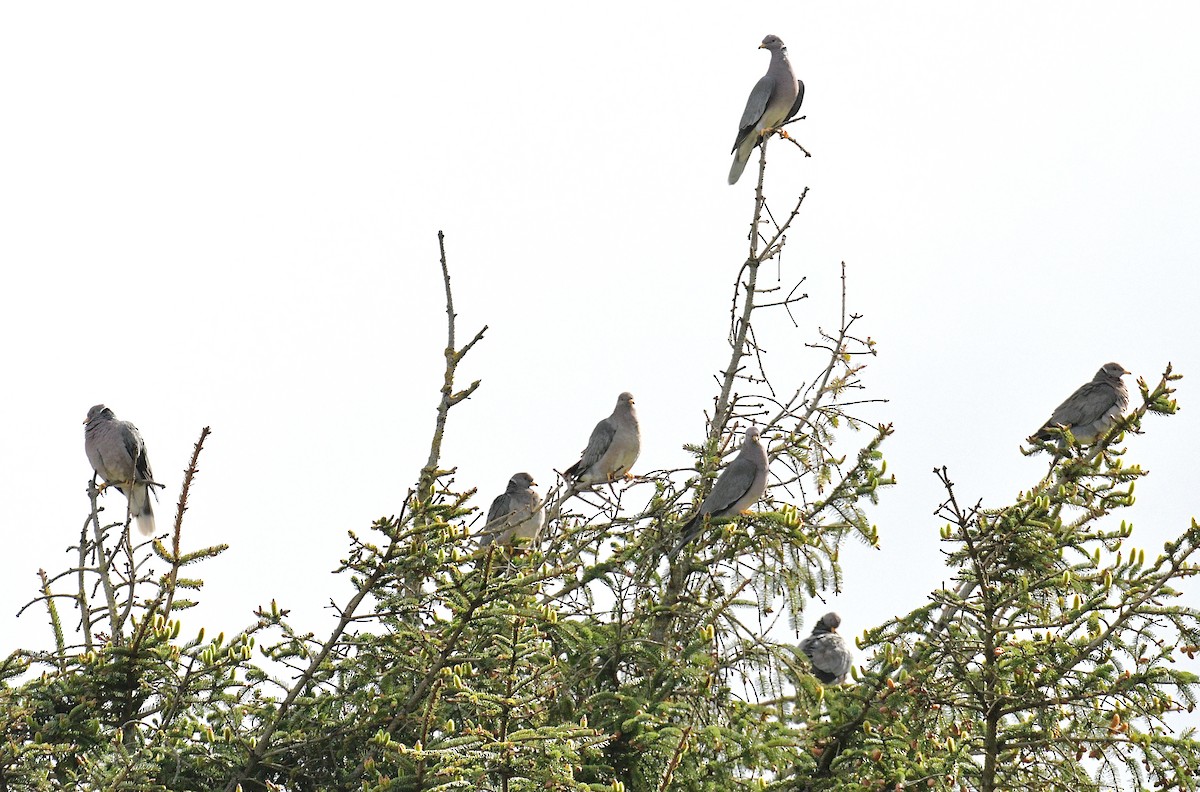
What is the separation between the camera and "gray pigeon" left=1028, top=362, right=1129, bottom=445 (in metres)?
11.1

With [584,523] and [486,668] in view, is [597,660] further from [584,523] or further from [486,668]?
[584,523]

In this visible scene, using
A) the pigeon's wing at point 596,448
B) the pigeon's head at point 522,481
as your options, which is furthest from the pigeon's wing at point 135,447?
the pigeon's wing at point 596,448

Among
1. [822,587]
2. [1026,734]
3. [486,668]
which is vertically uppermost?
[822,587]

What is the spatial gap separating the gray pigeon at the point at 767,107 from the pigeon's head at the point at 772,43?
0.27 meters

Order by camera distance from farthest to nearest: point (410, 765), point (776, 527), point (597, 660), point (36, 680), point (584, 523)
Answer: point (584, 523)
point (776, 527)
point (597, 660)
point (36, 680)
point (410, 765)

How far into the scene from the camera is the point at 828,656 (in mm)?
10836

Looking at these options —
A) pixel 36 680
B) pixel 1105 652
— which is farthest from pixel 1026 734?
pixel 36 680

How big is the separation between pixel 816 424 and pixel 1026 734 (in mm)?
2873

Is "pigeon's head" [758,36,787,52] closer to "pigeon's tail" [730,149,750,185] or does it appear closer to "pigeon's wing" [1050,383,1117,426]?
"pigeon's tail" [730,149,750,185]

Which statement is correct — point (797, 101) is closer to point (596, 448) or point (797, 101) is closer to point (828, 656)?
point (596, 448)

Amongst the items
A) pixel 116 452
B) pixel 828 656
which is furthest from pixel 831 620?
pixel 116 452

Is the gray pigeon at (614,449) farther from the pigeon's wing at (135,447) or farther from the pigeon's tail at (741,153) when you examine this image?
the pigeon's wing at (135,447)

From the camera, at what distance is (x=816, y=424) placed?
8.70 meters

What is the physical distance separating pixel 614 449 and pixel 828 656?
7.87ft
